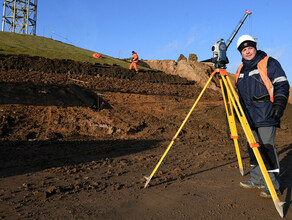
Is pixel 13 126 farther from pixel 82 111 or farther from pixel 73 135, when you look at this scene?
pixel 82 111

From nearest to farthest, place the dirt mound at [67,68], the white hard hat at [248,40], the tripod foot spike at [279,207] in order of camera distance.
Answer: the tripod foot spike at [279,207]
the white hard hat at [248,40]
the dirt mound at [67,68]

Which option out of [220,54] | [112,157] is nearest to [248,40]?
[220,54]

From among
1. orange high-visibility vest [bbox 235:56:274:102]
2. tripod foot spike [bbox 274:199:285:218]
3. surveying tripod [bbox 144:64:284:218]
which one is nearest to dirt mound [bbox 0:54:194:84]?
surveying tripod [bbox 144:64:284:218]

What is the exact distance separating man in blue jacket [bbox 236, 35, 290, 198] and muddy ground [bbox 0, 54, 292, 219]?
1.45 feet

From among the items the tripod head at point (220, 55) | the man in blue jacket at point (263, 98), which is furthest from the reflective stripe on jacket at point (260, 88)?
the tripod head at point (220, 55)

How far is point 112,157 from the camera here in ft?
18.7

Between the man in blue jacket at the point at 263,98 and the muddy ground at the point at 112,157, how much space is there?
1.45 feet

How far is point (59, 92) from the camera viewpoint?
1024 cm

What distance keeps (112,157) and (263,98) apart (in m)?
3.57

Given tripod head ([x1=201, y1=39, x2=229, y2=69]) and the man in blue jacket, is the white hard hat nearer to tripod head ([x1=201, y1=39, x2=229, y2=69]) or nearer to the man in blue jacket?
the man in blue jacket

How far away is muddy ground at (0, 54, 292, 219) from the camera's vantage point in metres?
3.00

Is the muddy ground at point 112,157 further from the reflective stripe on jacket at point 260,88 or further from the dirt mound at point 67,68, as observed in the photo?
the reflective stripe on jacket at point 260,88

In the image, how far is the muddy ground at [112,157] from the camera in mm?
3001

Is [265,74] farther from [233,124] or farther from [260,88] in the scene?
[233,124]
